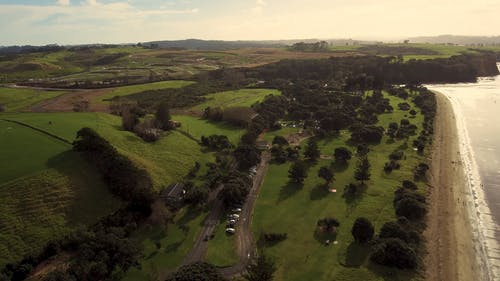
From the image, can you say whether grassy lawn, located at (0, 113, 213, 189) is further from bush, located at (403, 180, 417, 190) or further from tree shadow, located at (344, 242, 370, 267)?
bush, located at (403, 180, 417, 190)

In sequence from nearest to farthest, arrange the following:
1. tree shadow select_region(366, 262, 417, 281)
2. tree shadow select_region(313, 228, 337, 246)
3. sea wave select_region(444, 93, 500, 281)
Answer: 1. tree shadow select_region(366, 262, 417, 281)
2. sea wave select_region(444, 93, 500, 281)
3. tree shadow select_region(313, 228, 337, 246)

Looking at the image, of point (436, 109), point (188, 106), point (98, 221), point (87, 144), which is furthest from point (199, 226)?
point (436, 109)

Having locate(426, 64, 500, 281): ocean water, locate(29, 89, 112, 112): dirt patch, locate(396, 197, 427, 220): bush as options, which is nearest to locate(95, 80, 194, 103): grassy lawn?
locate(29, 89, 112, 112): dirt patch

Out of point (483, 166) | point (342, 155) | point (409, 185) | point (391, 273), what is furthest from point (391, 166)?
point (391, 273)

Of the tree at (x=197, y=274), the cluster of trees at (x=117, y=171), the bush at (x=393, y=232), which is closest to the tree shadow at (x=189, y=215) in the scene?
the cluster of trees at (x=117, y=171)

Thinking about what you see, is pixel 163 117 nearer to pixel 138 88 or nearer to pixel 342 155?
pixel 342 155

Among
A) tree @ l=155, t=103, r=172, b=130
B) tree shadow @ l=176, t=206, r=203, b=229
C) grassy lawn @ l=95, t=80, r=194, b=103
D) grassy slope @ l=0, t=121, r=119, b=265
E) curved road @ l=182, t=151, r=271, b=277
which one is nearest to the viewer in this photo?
curved road @ l=182, t=151, r=271, b=277

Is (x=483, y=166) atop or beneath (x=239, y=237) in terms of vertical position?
atop
